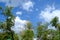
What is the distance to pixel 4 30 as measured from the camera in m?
22.8

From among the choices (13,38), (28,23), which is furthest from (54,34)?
(13,38)

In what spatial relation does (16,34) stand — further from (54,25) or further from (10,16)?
(54,25)

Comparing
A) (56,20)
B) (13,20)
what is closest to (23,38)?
(13,20)

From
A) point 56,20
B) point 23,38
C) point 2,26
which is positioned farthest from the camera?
point 56,20

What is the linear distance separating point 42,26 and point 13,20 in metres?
4.30

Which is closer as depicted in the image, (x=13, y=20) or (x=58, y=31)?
(x=13, y=20)

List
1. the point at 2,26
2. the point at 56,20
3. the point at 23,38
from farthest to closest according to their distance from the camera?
the point at 56,20 → the point at 23,38 → the point at 2,26

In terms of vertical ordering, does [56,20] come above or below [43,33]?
above

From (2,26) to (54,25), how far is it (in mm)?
7092

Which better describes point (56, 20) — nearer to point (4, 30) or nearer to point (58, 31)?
point (58, 31)

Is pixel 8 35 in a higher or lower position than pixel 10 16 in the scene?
lower

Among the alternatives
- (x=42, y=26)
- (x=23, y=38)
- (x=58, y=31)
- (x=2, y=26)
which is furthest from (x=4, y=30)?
(x=58, y=31)

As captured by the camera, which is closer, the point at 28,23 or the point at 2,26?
the point at 2,26

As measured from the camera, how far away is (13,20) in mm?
22688
